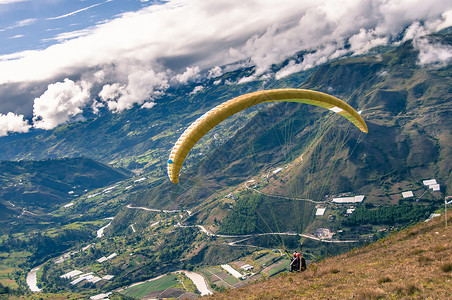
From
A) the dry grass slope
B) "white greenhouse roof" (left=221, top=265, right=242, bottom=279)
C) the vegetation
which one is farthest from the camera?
the vegetation

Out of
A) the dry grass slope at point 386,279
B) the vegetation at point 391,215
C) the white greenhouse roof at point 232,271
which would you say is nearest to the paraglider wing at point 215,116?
the dry grass slope at point 386,279

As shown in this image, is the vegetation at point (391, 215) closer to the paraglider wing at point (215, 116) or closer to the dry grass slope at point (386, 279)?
the dry grass slope at point (386, 279)

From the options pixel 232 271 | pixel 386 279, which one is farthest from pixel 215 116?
pixel 232 271

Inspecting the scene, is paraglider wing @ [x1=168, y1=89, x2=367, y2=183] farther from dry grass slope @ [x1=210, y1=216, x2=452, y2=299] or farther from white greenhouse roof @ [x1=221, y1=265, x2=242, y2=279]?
white greenhouse roof @ [x1=221, y1=265, x2=242, y2=279]

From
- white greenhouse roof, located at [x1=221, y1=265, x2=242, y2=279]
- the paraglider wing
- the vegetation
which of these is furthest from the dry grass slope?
the vegetation

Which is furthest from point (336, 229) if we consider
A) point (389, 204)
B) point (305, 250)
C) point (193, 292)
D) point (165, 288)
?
point (165, 288)

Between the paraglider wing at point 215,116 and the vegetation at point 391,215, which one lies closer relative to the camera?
the paraglider wing at point 215,116

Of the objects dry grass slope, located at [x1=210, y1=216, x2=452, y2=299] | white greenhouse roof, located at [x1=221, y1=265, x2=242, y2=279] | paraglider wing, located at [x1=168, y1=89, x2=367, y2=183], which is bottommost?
white greenhouse roof, located at [x1=221, y1=265, x2=242, y2=279]

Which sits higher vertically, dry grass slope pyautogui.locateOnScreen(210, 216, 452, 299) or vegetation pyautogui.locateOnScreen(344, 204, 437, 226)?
dry grass slope pyautogui.locateOnScreen(210, 216, 452, 299)
